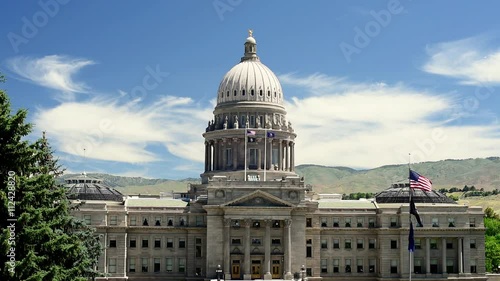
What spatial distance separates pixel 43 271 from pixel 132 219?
223ft

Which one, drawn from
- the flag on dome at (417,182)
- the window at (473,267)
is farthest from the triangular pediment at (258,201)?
the window at (473,267)

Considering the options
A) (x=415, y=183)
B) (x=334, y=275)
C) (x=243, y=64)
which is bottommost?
(x=334, y=275)

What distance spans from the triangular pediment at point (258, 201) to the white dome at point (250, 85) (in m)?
27.4

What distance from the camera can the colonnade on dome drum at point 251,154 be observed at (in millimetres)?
133000

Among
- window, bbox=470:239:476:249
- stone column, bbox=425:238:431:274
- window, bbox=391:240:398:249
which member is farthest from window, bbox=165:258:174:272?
window, bbox=470:239:476:249

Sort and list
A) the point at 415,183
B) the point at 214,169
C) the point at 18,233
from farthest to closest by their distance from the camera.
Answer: the point at 214,169 < the point at 415,183 < the point at 18,233

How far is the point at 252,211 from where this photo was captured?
115m

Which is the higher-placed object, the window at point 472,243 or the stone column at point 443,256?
the window at point 472,243

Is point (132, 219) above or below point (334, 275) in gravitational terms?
above

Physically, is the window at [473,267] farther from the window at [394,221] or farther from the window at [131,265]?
the window at [131,265]

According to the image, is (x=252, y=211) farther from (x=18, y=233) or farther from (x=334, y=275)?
(x=18, y=233)

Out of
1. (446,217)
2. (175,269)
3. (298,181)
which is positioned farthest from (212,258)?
(446,217)

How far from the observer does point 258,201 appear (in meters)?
115

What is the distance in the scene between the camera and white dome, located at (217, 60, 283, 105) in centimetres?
13738
